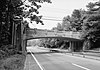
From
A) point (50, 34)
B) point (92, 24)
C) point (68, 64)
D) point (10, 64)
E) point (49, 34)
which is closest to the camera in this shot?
point (10, 64)

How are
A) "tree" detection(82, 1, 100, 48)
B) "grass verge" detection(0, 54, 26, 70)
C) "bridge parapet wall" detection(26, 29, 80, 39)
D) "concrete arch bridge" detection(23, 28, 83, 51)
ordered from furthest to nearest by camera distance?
"bridge parapet wall" detection(26, 29, 80, 39) < "concrete arch bridge" detection(23, 28, 83, 51) < "tree" detection(82, 1, 100, 48) < "grass verge" detection(0, 54, 26, 70)

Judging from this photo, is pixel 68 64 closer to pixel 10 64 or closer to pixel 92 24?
pixel 10 64

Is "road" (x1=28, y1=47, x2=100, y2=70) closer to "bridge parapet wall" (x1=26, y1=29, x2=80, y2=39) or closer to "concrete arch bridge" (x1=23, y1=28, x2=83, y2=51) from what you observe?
"concrete arch bridge" (x1=23, y1=28, x2=83, y2=51)

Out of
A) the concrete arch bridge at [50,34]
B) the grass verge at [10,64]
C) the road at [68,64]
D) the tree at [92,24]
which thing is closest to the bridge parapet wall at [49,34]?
the concrete arch bridge at [50,34]

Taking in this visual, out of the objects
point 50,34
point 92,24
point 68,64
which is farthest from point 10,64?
point 50,34

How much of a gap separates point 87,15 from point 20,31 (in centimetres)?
2709

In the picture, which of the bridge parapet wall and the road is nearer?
the road

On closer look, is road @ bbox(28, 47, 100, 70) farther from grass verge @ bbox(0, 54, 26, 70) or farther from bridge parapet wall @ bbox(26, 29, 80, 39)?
bridge parapet wall @ bbox(26, 29, 80, 39)

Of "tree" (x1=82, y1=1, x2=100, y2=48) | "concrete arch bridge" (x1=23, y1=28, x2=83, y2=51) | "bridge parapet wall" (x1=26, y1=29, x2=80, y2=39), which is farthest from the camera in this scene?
"bridge parapet wall" (x1=26, y1=29, x2=80, y2=39)

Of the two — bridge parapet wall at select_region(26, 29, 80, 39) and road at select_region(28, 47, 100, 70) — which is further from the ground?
bridge parapet wall at select_region(26, 29, 80, 39)

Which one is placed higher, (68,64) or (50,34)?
(50,34)

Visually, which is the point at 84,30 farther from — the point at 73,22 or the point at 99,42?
the point at 73,22

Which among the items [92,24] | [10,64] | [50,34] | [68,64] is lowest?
[68,64]

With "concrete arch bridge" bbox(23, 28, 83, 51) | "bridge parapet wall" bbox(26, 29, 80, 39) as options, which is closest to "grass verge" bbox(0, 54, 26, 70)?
"concrete arch bridge" bbox(23, 28, 83, 51)
